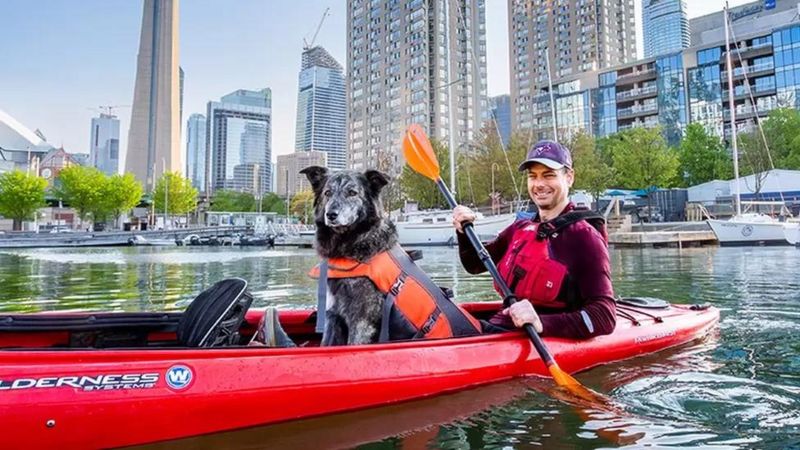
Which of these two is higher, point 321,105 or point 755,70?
point 321,105

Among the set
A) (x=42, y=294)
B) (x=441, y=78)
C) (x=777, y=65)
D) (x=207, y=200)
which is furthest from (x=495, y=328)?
(x=207, y=200)

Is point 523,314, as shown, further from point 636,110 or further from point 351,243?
point 636,110

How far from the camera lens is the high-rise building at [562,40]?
112 metres

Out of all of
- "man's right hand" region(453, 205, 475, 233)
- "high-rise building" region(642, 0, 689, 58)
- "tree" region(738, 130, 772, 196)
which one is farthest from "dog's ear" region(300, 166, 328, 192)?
"high-rise building" region(642, 0, 689, 58)

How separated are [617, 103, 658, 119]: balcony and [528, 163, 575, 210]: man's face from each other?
7032 cm

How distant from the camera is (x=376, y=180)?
425cm

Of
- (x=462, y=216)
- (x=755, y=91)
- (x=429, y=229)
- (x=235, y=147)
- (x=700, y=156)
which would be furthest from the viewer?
(x=235, y=147)

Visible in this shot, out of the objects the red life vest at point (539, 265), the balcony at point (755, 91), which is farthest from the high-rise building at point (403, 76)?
the red life vest at point (539, 265)

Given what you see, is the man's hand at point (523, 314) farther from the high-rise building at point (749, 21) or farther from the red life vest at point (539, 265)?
the high-rise building at point (749, 21)

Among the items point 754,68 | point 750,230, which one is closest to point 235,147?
point 754,68

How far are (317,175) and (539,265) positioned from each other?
198cm

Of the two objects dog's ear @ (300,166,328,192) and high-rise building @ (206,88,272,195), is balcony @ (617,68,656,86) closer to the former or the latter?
dog's ear @ (300,166,328,192)

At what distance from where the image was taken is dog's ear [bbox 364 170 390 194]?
166 inches

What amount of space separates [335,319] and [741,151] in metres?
48.5
